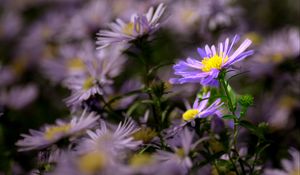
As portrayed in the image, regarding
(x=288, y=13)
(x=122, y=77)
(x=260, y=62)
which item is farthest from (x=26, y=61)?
(x=288, y=13)

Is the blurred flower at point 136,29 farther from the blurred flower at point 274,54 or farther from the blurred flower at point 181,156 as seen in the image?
the blurred flower at point 274,54

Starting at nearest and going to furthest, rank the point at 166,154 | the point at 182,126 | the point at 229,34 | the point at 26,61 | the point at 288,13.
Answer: the point at 166,154 → the point at 182,126 → the point at 229,34 → the point at 26,61 → the point at 288,13

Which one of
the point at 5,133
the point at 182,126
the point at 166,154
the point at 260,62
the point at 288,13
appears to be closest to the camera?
the point at 166,154

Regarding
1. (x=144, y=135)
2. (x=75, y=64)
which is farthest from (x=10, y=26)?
(x=144, y=135)

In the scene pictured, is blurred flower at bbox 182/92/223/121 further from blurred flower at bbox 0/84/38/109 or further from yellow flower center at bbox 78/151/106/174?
blurred flower at bbox 0/84/38/109

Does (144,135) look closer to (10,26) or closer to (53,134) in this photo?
(53,134)

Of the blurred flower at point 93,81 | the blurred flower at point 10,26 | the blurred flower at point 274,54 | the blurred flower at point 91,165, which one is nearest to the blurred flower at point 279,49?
the blurred flower at point 274,54

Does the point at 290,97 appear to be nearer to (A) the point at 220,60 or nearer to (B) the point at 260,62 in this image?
(B) the point at 260,62
